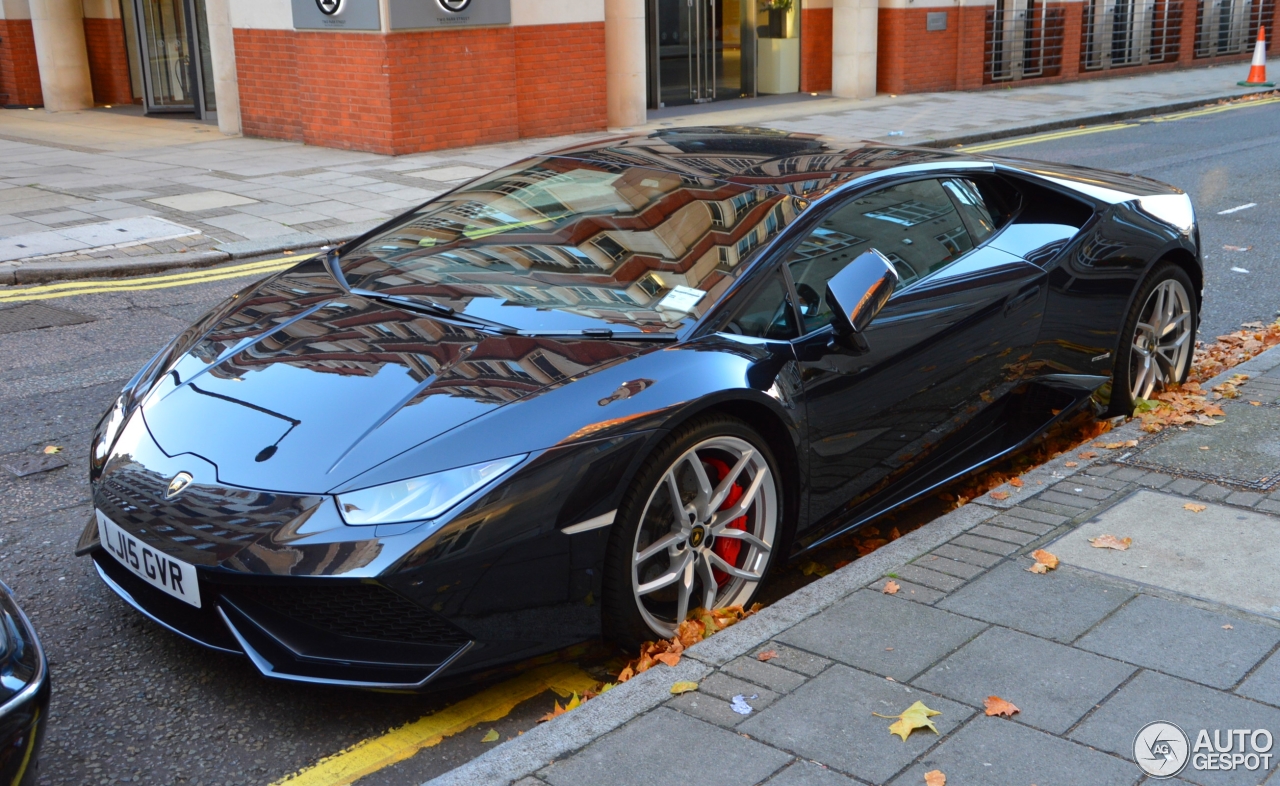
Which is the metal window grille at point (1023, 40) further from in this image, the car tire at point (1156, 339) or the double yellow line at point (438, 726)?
the double yellow line at point (438, 726)

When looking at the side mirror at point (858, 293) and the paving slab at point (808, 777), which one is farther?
the side mirror at point (858, 293)

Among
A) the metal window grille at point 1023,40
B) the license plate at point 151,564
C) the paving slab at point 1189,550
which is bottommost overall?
the paving slab at point 1189,550

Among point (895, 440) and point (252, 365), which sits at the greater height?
point (252, 365)

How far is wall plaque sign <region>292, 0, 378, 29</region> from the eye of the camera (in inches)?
535

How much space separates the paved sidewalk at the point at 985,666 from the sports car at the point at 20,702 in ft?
2.72

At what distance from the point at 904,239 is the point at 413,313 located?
170 cm

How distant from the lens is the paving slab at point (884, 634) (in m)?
3.11

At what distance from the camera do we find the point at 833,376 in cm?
377

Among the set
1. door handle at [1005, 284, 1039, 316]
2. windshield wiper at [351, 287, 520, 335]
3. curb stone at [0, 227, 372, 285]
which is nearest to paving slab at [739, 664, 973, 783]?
windshield wiper at [351, 287, 520, 335]

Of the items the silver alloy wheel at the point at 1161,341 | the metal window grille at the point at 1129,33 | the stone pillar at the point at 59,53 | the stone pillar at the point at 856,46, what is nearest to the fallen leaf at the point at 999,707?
the silver alloy wheel at the point at 1161,341

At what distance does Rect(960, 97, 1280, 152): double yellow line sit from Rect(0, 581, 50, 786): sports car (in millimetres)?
12163

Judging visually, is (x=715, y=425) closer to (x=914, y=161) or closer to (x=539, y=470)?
(x=539, y=470)

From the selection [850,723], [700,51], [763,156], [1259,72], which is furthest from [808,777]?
[1259,72]

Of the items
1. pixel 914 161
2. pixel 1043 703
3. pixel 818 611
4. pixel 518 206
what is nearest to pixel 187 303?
pixel 518 206
